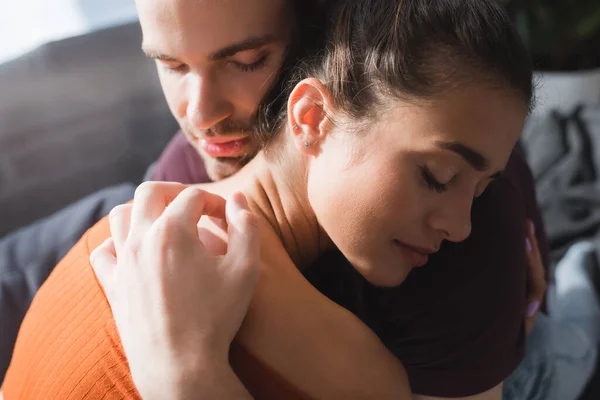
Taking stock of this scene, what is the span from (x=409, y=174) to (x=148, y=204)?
31 cm

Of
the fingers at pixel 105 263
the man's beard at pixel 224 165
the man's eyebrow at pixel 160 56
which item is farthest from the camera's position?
the man's beard at pixel 224 165

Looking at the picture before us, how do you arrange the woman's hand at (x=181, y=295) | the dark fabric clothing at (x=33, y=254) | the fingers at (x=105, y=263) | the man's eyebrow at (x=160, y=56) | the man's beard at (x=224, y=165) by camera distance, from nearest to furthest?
the woman's hand at (x=181, y=295), the fingers at (x=105, y=263), the man's eyebrow at (x=160, y=56), the man's beard at (x=224, y=165), the dark fabric clothing at (x=33, y=254)

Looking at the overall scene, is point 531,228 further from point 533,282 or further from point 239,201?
point 239,201

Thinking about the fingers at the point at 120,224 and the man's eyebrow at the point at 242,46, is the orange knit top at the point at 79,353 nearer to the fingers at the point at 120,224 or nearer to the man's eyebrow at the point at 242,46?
the fingers at the point at 120,224

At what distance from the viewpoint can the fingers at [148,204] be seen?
0.69m

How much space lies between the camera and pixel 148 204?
71 cm

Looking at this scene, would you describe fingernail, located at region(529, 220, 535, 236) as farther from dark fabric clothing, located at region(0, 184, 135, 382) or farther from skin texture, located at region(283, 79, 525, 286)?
dark fabric clothing, located at region(0, 184, 135, 382)

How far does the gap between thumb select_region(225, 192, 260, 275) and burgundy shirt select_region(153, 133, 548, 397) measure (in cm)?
18

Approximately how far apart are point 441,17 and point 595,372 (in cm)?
89

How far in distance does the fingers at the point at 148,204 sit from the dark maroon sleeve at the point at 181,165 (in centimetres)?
38

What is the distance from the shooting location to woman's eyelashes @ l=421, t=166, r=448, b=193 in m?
0.71

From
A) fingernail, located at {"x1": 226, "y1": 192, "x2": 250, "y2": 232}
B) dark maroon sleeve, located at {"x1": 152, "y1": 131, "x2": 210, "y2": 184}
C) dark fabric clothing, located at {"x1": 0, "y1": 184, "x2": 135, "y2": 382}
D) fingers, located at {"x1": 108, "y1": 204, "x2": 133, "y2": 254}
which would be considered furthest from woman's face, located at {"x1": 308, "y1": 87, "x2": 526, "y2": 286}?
dark fabric clothing, located at {"x1": 0, "y1": 184, "x2": 135, "y2": 382}

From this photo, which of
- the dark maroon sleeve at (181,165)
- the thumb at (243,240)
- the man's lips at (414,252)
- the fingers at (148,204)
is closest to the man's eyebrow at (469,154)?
the man's lips at (414,252)

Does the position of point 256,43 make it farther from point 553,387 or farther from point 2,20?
point 2,20
